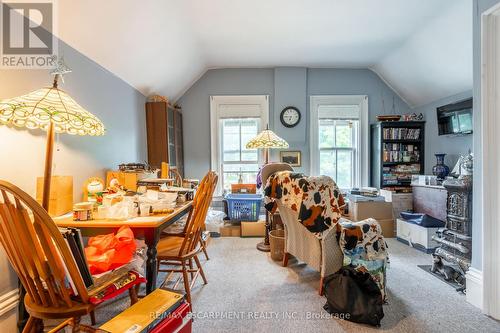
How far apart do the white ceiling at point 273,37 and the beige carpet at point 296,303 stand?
2.23 metres

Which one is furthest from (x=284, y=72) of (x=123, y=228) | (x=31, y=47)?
(x=123, y=228)

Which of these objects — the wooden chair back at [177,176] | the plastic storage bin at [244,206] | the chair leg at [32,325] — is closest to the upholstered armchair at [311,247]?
the plastic storage bin at [244,206]

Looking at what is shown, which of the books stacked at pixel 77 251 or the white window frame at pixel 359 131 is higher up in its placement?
the white window frame at pixel 359 131

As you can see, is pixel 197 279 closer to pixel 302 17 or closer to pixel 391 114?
pixel 302 17

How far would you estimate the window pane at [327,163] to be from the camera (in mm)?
4453

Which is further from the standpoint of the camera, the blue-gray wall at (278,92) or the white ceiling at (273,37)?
the blue-gray wall at (278,92)

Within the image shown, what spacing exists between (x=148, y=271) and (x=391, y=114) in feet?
14.6

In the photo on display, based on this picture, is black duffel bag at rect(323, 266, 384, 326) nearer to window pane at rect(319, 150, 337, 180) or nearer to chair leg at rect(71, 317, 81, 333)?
chair leg at rect(71, 317, 81, 333)

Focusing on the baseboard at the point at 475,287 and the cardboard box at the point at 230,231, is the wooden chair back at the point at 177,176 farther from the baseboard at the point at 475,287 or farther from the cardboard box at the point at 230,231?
the baseboard at the point at 475,287

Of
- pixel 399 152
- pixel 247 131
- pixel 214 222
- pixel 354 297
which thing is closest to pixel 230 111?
pixel 247 131

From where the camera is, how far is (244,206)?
3512 millimetres

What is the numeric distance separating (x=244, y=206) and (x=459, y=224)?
2331 millimetres

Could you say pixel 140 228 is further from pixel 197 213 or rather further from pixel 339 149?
pixel 339 149

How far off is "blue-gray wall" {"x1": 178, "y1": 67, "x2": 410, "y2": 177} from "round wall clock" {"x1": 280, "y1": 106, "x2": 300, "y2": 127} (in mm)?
71
